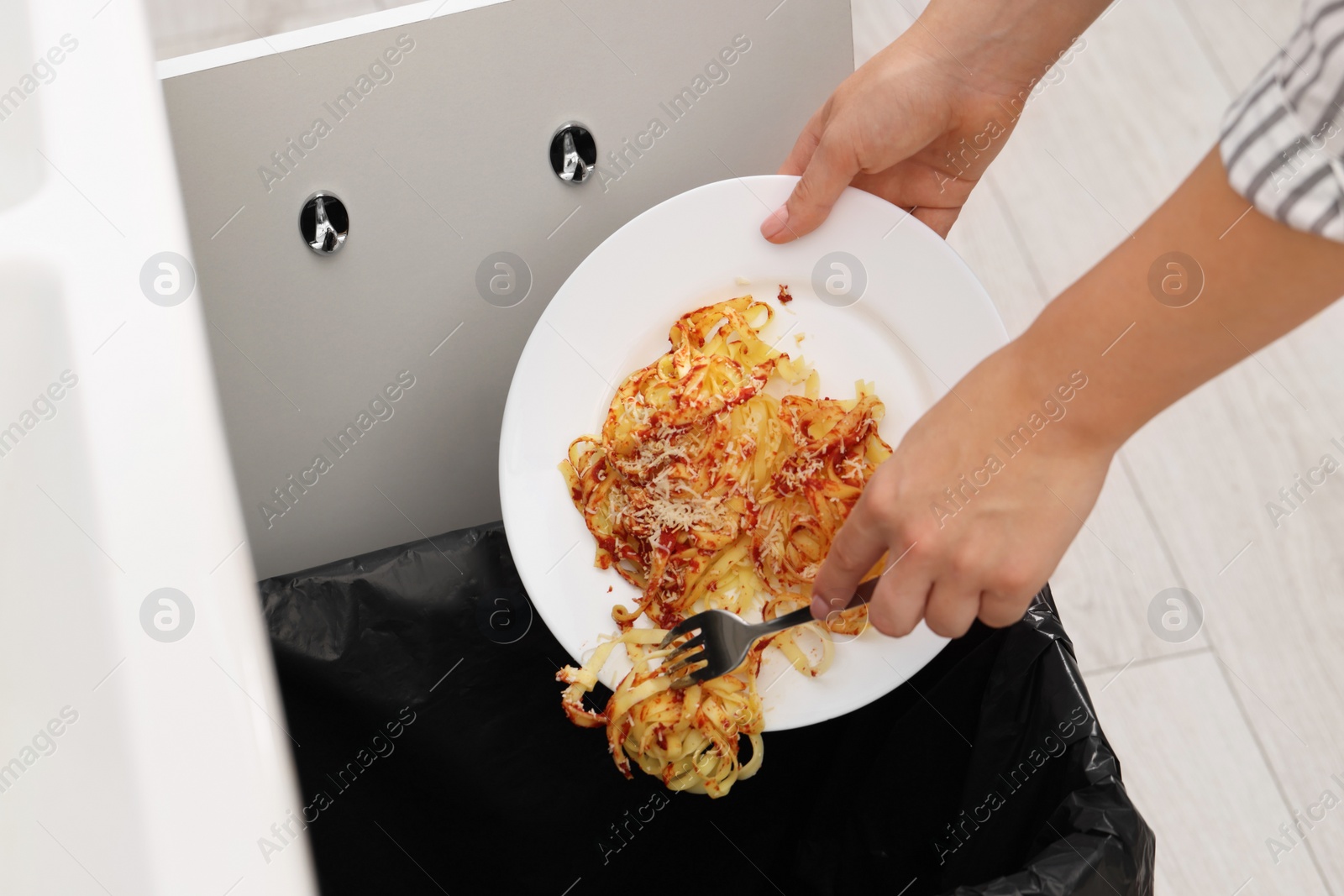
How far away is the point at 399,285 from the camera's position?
81 centimetres

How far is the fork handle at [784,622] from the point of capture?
2.22 ft

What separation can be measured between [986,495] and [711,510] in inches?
10.5

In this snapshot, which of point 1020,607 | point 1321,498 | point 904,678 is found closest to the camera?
point 1020,607

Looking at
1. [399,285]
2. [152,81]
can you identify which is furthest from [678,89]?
[152,81]

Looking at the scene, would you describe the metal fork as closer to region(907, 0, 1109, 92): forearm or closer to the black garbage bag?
the black garbage bag

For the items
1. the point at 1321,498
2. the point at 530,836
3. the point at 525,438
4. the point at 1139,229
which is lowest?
the point at 1321,498

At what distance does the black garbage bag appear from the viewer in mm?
761

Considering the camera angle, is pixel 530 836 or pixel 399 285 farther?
pixel 530 836

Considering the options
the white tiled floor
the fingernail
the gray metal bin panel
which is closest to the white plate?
the fingernail

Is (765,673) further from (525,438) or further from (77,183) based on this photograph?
(77,183)

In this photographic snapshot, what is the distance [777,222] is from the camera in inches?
29.4

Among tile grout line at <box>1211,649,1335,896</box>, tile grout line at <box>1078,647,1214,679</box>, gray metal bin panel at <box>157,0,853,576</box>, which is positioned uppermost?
gray metal bin panel at <box>157,0,853,576</box>

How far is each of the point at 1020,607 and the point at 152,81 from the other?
2.05 ft

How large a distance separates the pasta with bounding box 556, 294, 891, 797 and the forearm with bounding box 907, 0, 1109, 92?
277 millimetres
